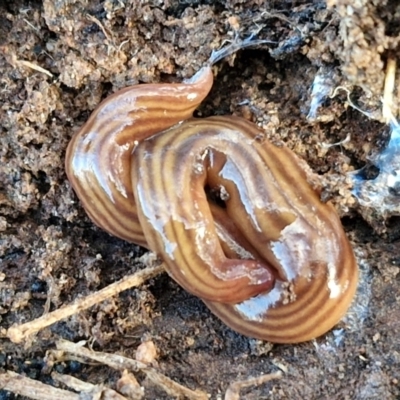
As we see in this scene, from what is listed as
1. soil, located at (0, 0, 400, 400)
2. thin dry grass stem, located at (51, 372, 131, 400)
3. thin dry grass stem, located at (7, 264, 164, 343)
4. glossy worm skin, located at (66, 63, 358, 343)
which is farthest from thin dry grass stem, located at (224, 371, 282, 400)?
thin dry grass stem, located at (7, 264, 164, 343)

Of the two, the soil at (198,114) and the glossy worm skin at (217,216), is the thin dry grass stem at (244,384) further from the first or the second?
the glossy worm skin at (217,216)

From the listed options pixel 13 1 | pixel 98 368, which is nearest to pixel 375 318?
pixel 98 368

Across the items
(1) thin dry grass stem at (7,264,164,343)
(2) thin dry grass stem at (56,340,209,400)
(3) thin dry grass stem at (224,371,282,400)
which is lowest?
(3) thin dry grass stem at (224,371,282,400)

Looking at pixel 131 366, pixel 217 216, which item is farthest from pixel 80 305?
pixel 217 216

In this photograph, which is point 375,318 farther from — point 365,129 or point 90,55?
point 90,55

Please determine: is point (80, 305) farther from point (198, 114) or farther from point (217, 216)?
point (198, 114)

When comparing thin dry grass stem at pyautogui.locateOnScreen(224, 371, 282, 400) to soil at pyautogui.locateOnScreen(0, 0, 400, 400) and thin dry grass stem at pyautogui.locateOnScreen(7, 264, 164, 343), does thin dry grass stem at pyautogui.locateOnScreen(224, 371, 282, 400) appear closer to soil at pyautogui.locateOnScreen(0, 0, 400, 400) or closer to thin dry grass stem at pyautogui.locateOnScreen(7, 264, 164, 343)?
soil at pyautogui.locateOnScreen(0, 0, 400, 400)
